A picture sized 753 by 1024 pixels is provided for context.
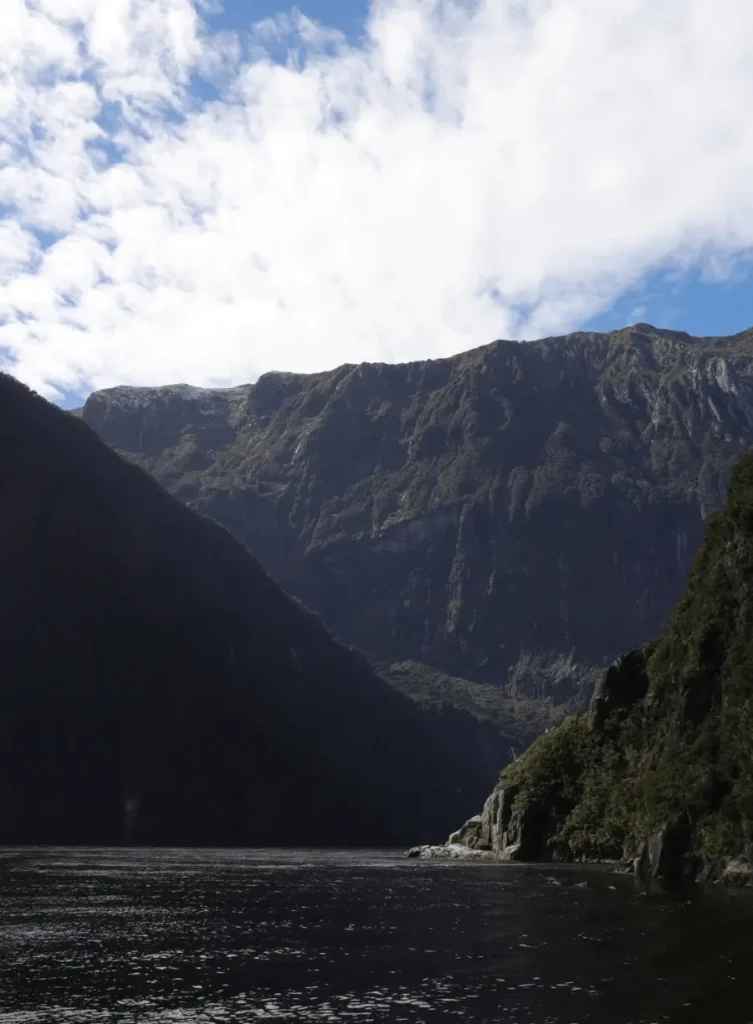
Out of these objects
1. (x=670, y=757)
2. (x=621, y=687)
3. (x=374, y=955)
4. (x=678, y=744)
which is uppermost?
(x=621, y=687)

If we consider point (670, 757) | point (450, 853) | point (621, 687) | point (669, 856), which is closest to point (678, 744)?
point (670, 757)

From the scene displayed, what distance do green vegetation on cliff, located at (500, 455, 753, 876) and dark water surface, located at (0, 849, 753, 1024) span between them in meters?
10.7

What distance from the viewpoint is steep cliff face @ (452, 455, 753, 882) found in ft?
297

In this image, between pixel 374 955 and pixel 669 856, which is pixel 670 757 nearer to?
pixel 669 856

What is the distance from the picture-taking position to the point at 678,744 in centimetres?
10394

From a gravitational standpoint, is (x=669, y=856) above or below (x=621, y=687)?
below

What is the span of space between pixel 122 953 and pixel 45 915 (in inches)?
690

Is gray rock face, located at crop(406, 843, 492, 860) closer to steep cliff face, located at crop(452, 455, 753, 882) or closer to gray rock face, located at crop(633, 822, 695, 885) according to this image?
steep cliff face, located at crop(452, 455, 753, 882)

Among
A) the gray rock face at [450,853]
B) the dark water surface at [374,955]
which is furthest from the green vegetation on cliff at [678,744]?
the gray rock face at [450,853]

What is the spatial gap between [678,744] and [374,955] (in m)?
60.3

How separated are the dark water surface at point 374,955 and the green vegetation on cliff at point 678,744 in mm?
10661

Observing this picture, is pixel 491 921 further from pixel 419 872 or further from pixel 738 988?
pixel 419 872

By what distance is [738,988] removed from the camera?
40.3 meters

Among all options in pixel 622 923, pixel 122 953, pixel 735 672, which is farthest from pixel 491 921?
pixel 735 672
